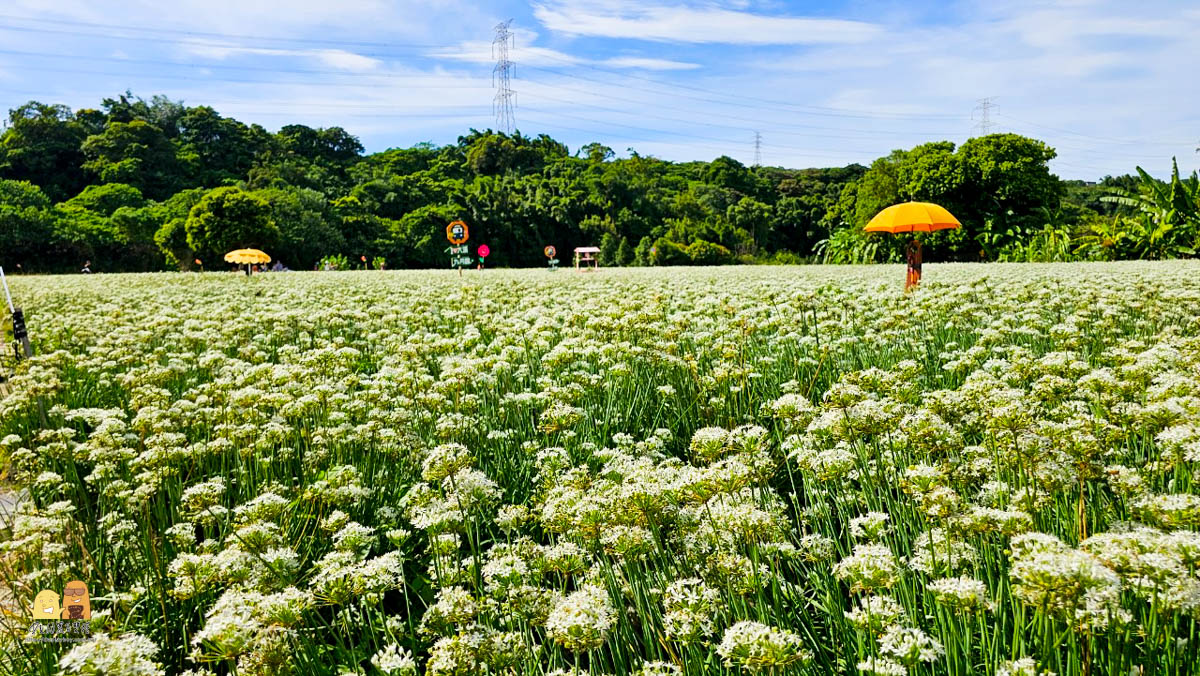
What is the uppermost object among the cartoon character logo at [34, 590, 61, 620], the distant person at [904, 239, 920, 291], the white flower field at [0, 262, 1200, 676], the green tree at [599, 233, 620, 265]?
the green tree at [599, 233, 620, 265]

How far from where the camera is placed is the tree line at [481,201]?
4022 cm

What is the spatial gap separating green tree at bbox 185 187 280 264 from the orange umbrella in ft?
153

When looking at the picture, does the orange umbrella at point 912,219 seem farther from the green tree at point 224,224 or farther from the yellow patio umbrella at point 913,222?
the green tree at point 224,224

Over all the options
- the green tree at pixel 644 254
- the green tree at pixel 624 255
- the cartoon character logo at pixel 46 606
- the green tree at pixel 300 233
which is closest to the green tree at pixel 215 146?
the green tree at pixel 300 233

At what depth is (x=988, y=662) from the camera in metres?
2.07

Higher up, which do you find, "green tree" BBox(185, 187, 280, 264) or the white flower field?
"green tree" BBox(185, 187, 280, 264)

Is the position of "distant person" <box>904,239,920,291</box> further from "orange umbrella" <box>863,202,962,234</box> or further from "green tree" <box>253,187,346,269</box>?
"green tree" <box>253,187,346,269</box>

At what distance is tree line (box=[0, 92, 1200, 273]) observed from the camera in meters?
40.2

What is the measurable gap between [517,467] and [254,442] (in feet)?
5.83

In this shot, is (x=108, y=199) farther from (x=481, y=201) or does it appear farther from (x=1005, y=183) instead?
(x=1005, y=183)

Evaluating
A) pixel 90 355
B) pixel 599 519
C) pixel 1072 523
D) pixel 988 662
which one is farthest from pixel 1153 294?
pixel 90 355

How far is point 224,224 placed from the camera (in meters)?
47.1

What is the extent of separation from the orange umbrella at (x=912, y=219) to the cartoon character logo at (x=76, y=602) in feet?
43.2

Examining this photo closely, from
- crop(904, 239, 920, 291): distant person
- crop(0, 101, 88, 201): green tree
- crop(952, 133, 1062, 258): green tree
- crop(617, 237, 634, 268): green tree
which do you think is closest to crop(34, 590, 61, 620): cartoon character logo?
crop(904, 239, 920, 291): distant person
